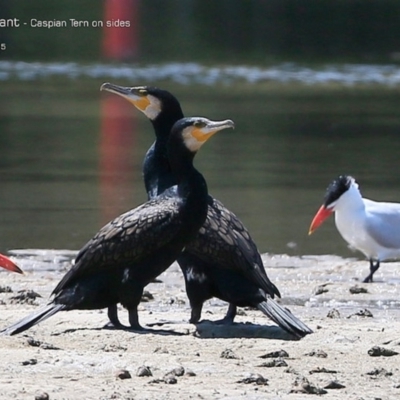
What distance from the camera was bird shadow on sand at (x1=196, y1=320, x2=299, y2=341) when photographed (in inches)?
325

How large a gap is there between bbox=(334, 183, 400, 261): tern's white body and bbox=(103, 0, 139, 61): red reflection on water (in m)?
27.3

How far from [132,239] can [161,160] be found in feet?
3.86

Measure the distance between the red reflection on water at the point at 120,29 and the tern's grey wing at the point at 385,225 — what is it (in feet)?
90.2

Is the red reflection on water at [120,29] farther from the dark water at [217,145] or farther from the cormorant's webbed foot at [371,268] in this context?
the cormorant's webbed foot at [371,268]

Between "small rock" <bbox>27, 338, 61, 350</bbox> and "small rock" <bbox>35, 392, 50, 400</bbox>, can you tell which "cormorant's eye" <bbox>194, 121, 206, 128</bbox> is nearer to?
"small rock" <bbox>27, 338, 61, 350</bbox>

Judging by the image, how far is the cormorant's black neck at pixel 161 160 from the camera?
30.1 feet

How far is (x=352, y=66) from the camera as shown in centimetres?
3956

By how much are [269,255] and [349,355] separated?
17.6 feet

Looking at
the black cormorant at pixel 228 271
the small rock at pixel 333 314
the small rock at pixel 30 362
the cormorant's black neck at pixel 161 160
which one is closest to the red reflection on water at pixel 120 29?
the cormorant's black neck at pixel 161 160

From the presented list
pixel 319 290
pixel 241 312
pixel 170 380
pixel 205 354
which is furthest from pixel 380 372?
pixel 319 290

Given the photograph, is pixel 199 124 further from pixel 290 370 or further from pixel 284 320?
pixel 290 370

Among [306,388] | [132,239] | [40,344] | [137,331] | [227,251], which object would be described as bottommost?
[137,331]

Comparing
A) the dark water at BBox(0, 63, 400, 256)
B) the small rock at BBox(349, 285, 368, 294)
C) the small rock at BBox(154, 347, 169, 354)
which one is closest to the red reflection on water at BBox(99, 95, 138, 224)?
the dark water at BBox(0, 63, 400, 256)

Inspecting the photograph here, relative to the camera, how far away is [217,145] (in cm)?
2219
